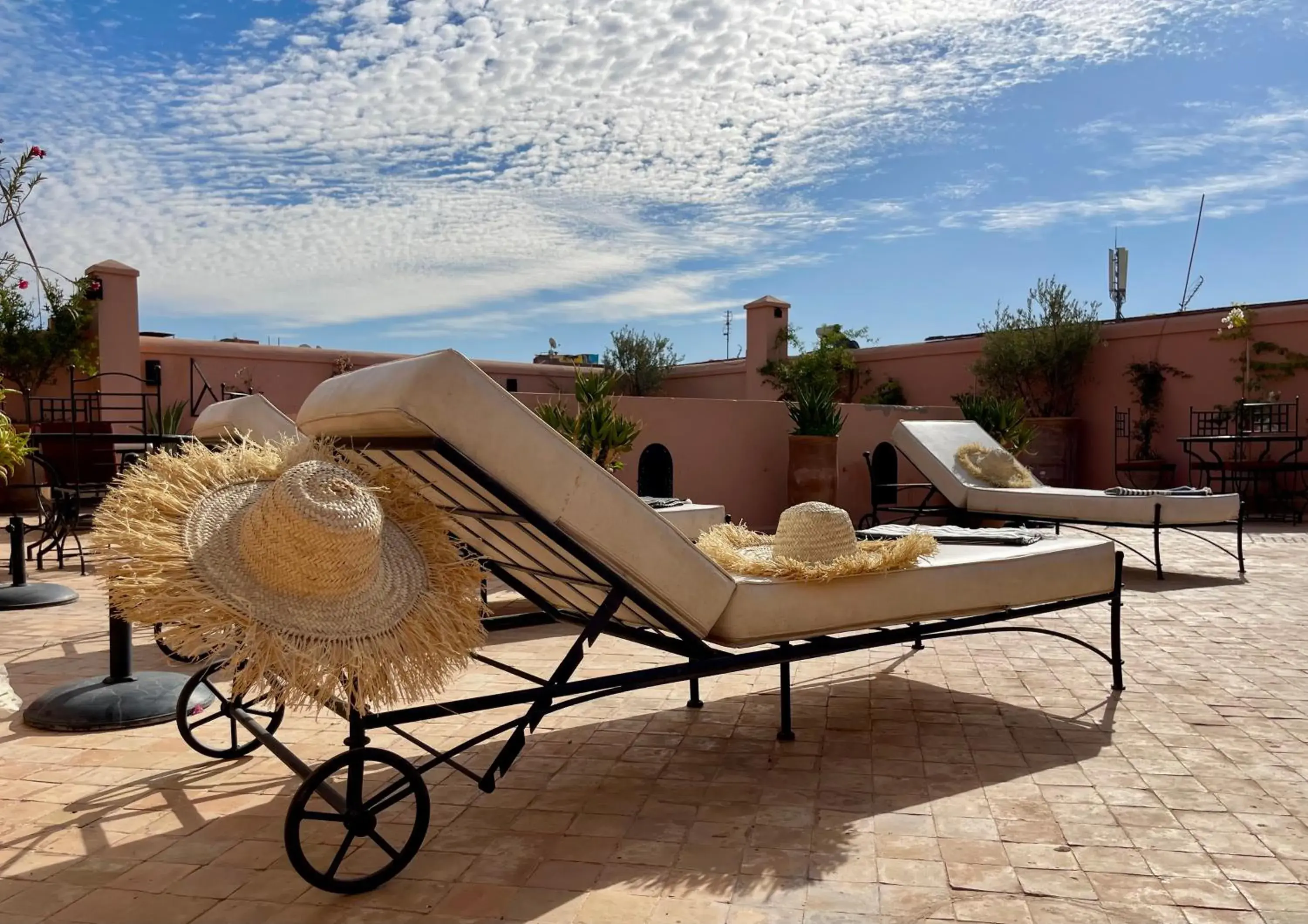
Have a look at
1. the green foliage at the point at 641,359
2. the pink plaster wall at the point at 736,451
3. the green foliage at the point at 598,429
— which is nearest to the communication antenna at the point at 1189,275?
the pink plaster wall at the point at 736,451

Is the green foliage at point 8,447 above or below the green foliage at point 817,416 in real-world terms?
below

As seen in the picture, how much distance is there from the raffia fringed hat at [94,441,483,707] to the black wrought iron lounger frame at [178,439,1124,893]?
147 millimetres

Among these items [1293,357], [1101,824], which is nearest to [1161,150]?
[1293,357]

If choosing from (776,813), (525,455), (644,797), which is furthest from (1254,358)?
(525,455)

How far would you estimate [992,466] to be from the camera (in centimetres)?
798

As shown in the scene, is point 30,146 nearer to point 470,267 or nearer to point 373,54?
point 373,54

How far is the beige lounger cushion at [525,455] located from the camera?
2314 mm

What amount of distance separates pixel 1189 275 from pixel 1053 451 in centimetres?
604

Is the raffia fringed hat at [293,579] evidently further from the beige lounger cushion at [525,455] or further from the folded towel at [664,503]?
the folded towel at [664,503]

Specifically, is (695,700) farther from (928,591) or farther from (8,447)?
(8,447)

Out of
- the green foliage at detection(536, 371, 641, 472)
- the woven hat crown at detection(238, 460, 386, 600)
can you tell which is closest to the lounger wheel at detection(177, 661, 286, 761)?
the woven hat crown at detection(238, 460, 386, 600)

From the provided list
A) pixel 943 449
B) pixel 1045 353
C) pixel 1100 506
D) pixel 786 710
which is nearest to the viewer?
Result: pixel 786 710

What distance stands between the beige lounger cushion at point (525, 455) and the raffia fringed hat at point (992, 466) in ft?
18.7

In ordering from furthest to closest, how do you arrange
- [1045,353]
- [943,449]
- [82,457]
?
1. [1045,353]
2. [943,449]
3. [82,457]
